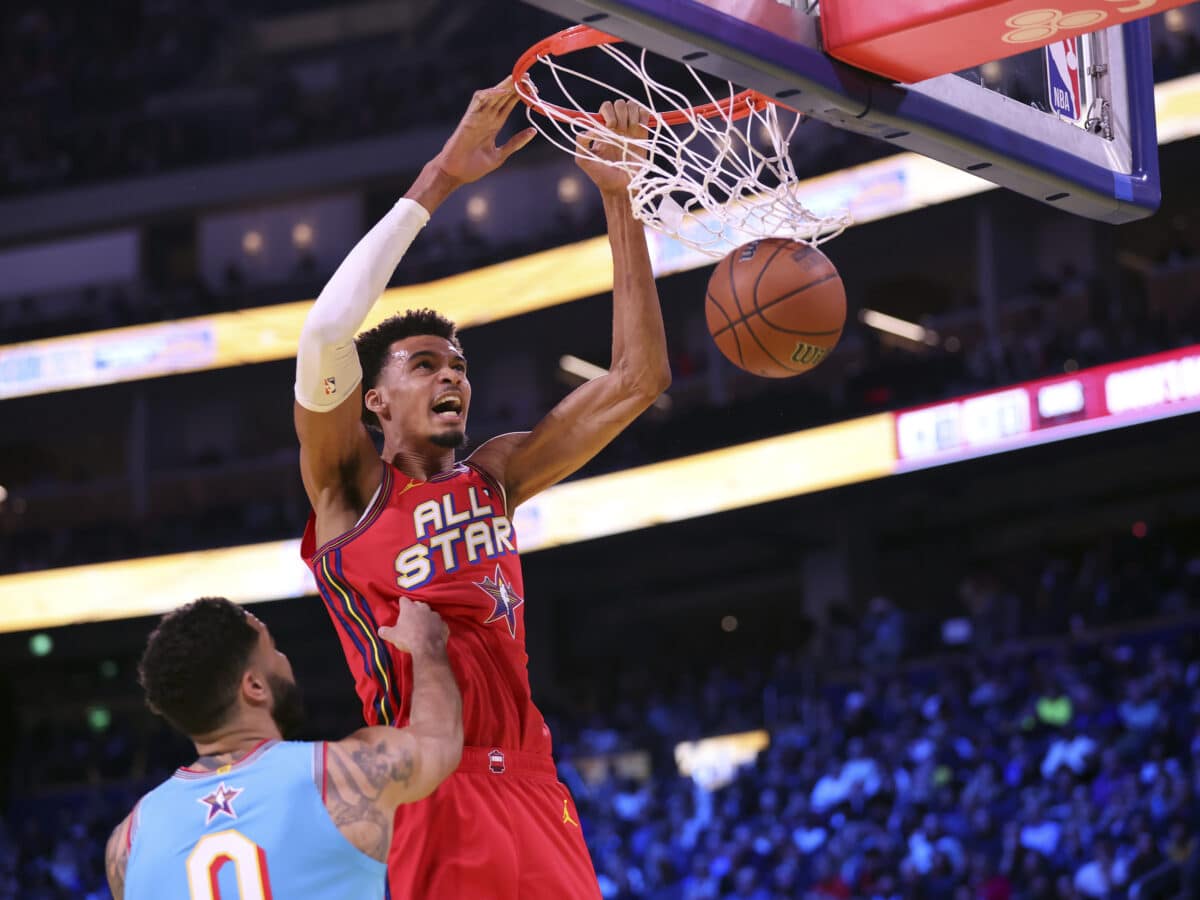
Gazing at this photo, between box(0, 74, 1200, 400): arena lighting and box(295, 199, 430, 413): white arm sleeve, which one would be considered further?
box(0, 74, 1200, 400): arena lighting

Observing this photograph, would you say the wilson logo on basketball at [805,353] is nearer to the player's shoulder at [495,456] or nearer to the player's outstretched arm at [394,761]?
the player's shoulder at [495,456]

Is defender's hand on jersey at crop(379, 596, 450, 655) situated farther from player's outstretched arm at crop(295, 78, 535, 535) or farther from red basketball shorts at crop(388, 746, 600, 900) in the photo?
player's outstretched arm at crop(295, 78, 535, 535)

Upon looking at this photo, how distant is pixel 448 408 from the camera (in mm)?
3428

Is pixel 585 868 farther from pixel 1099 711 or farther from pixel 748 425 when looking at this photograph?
pixel 748 425

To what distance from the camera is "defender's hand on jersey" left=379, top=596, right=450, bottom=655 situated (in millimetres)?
2840

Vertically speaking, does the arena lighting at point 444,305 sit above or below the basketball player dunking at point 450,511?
above

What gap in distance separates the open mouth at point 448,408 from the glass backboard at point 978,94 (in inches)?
33.0

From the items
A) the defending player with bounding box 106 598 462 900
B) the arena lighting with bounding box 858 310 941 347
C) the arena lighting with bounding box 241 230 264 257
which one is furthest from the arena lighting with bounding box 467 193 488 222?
the defending player with bounding box 106 598 462 900

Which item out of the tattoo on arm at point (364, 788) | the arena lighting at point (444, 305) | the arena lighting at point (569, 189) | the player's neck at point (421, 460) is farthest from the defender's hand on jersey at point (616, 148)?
the arena lighting at point (569, 189)

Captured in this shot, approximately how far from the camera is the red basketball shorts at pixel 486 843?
3043mm

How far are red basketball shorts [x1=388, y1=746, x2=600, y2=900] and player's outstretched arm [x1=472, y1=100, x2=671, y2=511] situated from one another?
648 mm

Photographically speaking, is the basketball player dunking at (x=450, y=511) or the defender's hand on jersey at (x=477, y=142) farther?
the defender's hand on jersey at (x=477, y=142)

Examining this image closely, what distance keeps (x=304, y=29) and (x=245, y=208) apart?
5002 millimetres

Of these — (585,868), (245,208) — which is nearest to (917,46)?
(585,868)
